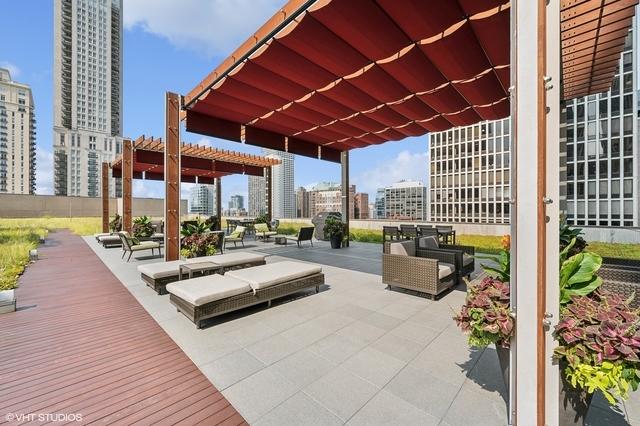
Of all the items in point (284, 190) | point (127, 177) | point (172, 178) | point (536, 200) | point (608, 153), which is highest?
point (284, 190)

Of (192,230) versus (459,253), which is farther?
(192,230)

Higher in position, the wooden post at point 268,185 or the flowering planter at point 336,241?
the wooden post at point 268,185

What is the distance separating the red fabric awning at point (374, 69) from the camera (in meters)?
3.07

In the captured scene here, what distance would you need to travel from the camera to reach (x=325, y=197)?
9812 centimetres

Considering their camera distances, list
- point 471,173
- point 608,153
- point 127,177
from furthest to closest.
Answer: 1. point 471,173
2. point 608,153
3. point 127,177

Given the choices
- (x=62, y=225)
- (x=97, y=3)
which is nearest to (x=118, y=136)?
(x=97, y=3)

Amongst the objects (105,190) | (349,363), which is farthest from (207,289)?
(105,190)

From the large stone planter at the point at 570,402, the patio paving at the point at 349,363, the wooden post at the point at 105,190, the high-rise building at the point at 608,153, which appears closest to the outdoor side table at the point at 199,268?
the patio paving at the point at 349,363

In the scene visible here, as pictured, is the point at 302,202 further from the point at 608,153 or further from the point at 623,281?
the point at 623,281

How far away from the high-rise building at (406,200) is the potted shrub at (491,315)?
306 ft

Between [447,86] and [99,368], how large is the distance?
5975mm

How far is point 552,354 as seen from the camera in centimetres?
146

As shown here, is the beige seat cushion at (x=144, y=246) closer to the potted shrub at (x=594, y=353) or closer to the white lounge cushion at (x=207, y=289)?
the white lounge cushion at (x=207, y=289)

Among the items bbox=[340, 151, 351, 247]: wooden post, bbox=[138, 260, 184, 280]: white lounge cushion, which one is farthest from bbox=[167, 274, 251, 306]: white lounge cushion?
bbox=[340, 151, 351, 247]: wooden post
